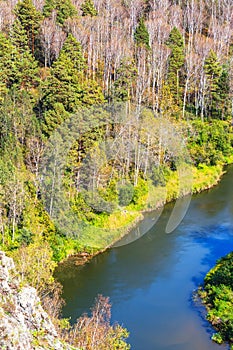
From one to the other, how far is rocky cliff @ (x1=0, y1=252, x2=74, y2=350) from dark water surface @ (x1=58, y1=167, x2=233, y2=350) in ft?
33.6

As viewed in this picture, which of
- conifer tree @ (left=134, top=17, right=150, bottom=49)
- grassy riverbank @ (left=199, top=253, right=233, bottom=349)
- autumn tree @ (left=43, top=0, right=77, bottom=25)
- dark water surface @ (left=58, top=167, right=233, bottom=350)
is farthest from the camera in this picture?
conifer tree @ (left=134, top=17, right=150, bottom=49)

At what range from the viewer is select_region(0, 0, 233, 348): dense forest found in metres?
28.1

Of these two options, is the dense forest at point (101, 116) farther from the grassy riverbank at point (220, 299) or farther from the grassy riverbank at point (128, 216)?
the grassy riverbank at point (220, 299)

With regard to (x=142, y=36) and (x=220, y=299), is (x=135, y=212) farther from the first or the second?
(x=142, y=36)

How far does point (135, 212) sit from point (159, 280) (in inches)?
367

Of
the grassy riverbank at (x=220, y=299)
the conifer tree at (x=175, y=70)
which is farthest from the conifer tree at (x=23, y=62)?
the grassy riverbank at (x=220, y=299)

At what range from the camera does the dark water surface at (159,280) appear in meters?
20.4

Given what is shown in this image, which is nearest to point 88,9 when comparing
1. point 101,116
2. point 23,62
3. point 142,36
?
point 142,36

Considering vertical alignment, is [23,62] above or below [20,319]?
above

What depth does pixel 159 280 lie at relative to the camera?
24625mm

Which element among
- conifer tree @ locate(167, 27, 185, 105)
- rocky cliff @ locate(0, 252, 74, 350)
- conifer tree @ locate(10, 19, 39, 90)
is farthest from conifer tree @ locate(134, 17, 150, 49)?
rocky cliff @ locate(0, 252, 74, 350)

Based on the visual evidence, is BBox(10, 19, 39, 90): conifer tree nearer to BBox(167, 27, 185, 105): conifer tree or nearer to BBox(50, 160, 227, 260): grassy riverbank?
BBox(167, 27, 185, 105): conifer tree

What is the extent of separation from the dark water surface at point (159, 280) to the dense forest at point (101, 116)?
80.2 inches

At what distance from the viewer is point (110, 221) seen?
31422mm
